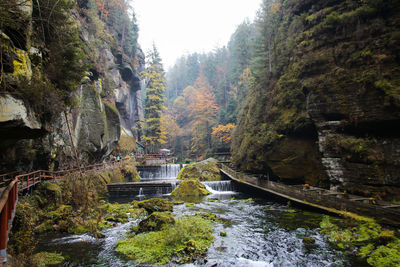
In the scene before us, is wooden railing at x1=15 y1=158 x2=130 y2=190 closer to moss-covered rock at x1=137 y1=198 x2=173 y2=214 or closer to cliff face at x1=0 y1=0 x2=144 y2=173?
A: cliff face at x1=0 y1=0 x2=144 y2=173

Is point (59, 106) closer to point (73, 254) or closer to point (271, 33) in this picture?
point (73, 254)

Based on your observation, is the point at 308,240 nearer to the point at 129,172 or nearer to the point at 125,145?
the point at 129,172

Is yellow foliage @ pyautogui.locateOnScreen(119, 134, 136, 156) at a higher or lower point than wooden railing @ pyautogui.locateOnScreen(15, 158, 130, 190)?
higher

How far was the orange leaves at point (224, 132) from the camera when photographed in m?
43.2

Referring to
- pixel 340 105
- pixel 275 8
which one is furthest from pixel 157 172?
pixel 275 8

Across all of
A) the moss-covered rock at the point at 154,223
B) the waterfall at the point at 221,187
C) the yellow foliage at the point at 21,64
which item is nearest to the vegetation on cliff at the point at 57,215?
the moss-covered rock at the point at 154,223

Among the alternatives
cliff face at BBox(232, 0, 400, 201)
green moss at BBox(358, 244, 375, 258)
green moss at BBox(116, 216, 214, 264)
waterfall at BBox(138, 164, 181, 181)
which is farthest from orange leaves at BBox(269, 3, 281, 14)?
green moss at BBox(116, 216, 214, 264)

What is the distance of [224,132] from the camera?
46.0m

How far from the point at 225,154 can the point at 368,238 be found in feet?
123

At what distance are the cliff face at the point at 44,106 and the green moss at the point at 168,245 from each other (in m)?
5.73

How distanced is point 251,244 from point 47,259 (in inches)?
279

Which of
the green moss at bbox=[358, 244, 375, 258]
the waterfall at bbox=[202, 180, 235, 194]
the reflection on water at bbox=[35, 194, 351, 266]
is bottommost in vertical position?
the waterfall at bbox=[202, 180, 235, 194]

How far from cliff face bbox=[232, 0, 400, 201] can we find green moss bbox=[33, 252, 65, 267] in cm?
1333

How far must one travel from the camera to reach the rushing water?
7.36m
